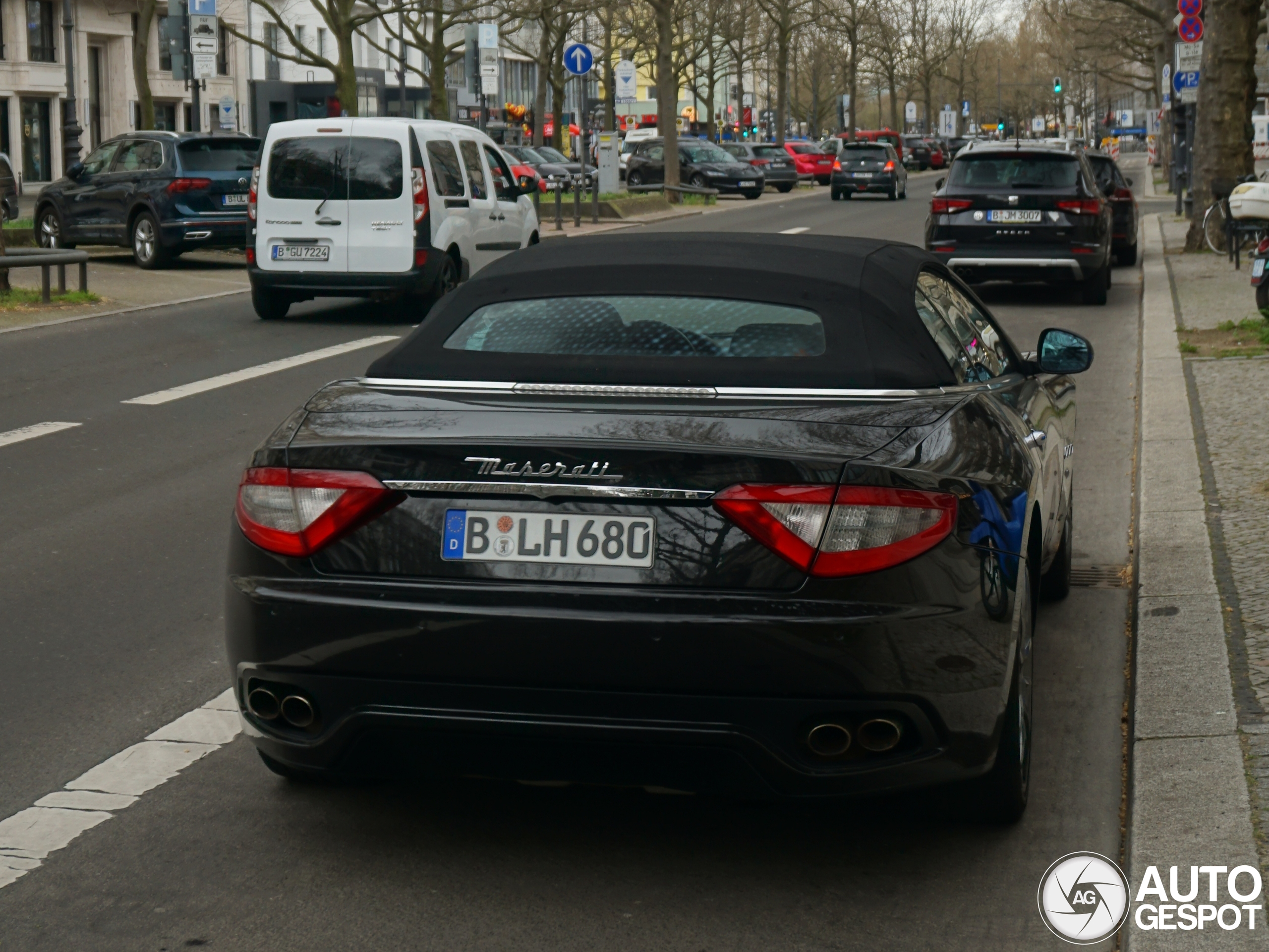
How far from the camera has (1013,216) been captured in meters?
17.8

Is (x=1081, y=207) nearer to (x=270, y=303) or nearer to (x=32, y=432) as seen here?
(x=270, y=303)

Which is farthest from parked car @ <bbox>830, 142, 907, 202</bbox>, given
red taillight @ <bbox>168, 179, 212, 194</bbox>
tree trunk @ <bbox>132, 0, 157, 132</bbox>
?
red taillight @ <bbox>168, 179, 212, 194</bbox>

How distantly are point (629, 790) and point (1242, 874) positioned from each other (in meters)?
1.46

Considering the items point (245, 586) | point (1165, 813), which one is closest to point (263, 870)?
point (245, 586)

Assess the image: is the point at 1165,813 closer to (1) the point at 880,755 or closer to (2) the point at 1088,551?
(1) the point at 880,755

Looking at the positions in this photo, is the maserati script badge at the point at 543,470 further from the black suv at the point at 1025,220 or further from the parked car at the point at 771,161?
the parked car at the point at 771,161

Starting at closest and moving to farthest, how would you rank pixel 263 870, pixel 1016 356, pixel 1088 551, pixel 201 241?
pixel 263 870, pixel 1016 356, pixel 1088 551, pixel 201 241

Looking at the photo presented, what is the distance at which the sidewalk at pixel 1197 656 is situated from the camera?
3.97 metres

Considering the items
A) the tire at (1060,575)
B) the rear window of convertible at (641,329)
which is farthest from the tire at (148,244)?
the rear window of convertible at (641,329)

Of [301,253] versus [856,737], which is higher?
[301,253]

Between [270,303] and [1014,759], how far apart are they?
14299 millimetres

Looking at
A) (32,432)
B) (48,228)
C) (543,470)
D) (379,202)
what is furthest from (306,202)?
(543,470)

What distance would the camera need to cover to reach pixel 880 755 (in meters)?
3.69

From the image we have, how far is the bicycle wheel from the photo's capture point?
23297 millimetres
